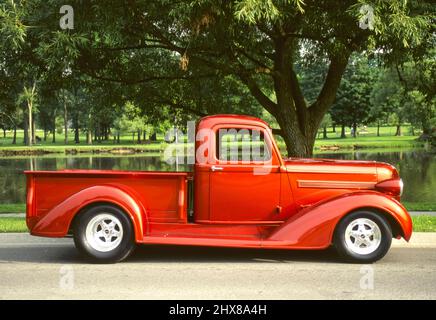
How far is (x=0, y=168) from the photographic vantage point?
133 ft

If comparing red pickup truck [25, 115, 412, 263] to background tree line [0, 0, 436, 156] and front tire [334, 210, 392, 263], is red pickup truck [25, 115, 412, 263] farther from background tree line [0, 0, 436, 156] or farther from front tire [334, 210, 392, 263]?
background tree line [0, 0, 436, 156]

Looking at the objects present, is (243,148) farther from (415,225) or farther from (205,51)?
(205,51)

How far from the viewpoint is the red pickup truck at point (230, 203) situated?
738 centimetres

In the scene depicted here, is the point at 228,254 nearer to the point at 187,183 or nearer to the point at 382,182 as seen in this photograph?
the point at 187,183

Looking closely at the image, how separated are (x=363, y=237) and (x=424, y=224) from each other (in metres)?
3.88

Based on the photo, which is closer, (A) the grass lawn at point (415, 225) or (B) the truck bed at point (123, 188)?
(B) the truck bed at point (123, 188)

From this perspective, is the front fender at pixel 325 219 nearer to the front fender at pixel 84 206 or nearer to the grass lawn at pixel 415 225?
the front fender at pixel 84 206

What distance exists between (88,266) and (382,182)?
4.12m

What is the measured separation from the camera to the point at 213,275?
6785 mm

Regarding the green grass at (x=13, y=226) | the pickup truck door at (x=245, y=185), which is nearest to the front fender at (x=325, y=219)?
the pickup truck door at (x=245, y=185)

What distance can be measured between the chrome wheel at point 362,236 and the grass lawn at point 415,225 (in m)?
2.98

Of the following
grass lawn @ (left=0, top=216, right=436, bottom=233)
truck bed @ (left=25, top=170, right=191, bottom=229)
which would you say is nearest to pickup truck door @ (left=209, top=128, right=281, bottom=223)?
truck bed @ (left=25, top=170, right=191, bottom=229)

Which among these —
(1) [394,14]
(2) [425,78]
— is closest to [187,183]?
(1) [394,14]

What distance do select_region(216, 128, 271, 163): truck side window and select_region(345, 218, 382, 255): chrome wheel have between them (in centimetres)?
146
